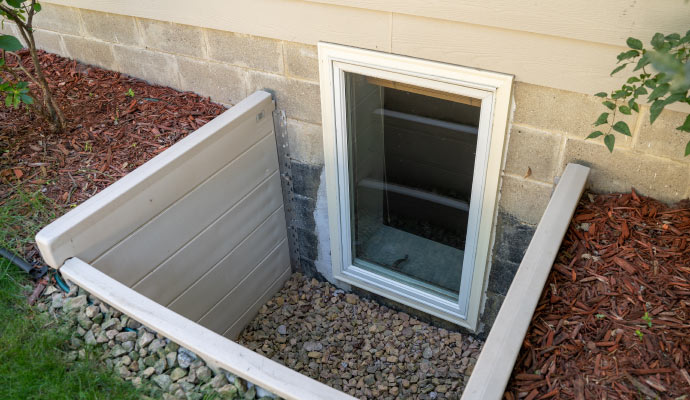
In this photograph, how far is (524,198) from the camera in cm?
285

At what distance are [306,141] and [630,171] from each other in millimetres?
1868

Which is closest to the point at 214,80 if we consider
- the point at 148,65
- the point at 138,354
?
the point at 148,65

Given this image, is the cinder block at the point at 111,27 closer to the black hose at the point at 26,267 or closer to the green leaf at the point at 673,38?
the black hose at the point at 26,267

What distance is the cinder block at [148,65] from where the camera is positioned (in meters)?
3.69

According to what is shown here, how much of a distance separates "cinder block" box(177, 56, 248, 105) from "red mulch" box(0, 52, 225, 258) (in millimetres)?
65

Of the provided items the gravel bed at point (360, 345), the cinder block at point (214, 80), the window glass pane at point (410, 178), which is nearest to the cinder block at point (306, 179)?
the window glass pane at point (410, 178)

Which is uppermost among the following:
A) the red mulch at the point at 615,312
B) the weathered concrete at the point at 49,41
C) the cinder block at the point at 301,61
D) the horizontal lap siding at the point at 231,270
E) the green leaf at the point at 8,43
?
the green leaf at the point at 8,43

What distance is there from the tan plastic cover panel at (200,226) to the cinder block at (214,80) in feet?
0.74

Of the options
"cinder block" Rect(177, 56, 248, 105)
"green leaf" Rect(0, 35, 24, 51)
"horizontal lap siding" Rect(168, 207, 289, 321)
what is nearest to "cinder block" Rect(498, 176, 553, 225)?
"horizontal lap siding" Rect(168, 207, 289, 321)

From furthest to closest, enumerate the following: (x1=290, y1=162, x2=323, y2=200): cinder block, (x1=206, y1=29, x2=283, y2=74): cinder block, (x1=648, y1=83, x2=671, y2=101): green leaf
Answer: (x1=290, y1=162, x2=323, y2=200): cinder block
(x1=206, y1=29, x2=283, y2=74): cinder block
(x1=648, y1=83, x2=671, y2=101): green leaf

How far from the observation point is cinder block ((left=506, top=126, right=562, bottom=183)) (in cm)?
263

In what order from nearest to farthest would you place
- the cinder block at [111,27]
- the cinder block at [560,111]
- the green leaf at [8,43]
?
the cinder block at [560,111] → the green leaf at [8,43] → the cinder block at [111,27]

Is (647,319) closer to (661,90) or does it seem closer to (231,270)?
(661,90)

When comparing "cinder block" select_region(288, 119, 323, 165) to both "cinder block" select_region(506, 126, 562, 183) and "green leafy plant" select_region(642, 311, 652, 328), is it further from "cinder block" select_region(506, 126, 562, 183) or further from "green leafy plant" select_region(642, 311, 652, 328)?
"green leafy plant" select_region(642, 311, 652, 328)
